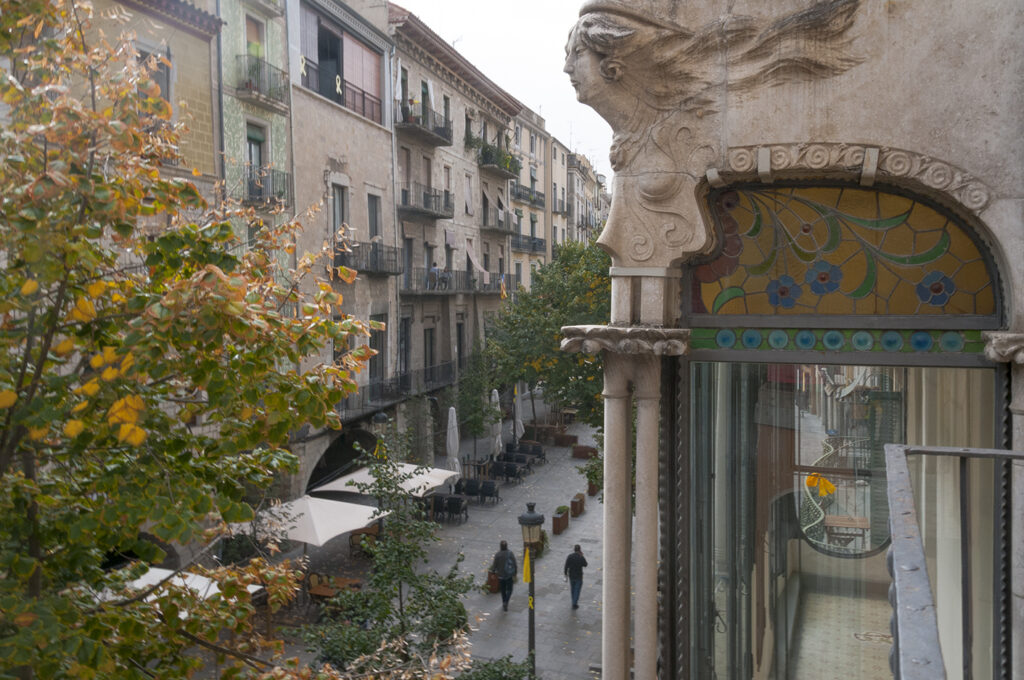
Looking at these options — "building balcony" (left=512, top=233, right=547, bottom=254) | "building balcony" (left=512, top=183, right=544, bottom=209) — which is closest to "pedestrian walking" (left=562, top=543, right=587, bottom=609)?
"building balcony" (left=512, top=233, right=547, bottom=254)

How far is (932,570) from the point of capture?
5246 mm

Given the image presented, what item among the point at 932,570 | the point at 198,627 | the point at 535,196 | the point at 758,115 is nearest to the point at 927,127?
the point at 758,115

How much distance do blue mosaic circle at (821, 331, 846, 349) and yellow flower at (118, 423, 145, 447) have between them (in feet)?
13.6

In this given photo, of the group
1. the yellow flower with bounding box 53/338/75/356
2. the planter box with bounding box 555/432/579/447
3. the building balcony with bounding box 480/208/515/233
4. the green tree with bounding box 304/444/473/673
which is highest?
the building balcony with bounding box 480/208/515/233

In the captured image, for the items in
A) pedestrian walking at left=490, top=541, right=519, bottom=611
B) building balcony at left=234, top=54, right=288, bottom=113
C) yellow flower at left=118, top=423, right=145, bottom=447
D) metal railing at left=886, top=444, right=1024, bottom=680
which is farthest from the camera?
building balcony at left=234, top=54, right=288, bottom=113

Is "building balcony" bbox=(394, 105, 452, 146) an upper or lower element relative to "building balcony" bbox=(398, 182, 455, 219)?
upper

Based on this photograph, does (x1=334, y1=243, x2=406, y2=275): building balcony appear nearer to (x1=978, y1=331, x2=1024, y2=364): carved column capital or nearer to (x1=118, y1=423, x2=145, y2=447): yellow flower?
(x1=118, y1=423, x2=145, y2=447): yellow flower

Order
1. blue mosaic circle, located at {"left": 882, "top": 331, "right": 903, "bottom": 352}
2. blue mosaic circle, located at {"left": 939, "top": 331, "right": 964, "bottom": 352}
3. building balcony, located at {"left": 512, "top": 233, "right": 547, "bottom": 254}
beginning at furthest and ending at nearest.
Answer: building balcony, located at {"left": 512, "top": 233, "right": 547, "bottom": 254} < blue mosaic circle, located at {"left": 882, "top": 331, "right": 903, "bottom": 352} < blue mosaic circle, located at {"left": 939, "top": 331, "right": 964, "bottom": 352}

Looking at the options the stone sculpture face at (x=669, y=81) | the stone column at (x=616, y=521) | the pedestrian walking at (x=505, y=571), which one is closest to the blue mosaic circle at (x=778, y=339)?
the stone sculpture face at (x=669, y=81)

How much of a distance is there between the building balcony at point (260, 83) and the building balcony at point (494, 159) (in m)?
14.8

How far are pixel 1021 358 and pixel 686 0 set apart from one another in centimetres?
301

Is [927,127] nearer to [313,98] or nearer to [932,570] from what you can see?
[932,570]

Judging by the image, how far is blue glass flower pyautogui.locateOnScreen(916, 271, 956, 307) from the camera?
5180 millimetres

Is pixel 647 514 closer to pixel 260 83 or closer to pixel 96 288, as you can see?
pixel 96 288
